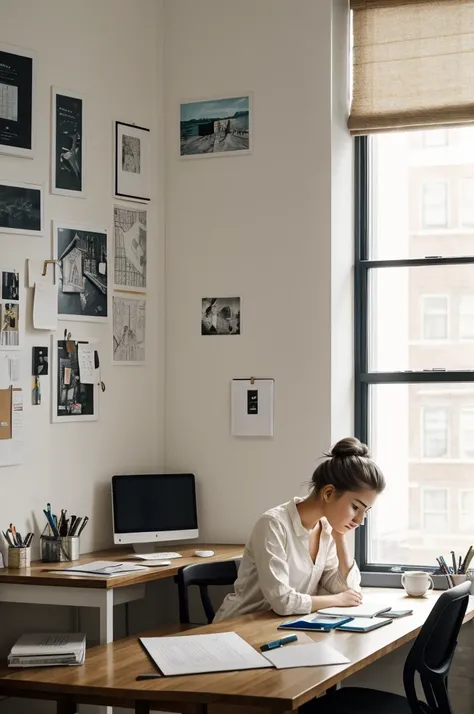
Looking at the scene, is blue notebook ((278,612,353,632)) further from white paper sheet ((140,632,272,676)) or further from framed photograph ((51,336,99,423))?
framed photograph ((51,336,99,423))

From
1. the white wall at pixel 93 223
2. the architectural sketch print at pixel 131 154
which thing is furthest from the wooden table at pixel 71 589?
the architectural sketch print at pixel 131 154

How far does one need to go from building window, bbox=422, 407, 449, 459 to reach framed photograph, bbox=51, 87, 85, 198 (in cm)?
169

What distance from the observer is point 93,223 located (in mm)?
4172

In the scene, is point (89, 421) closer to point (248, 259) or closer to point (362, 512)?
point (248, 259)

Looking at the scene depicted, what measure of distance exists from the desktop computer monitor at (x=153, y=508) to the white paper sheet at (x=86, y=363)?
0.41m

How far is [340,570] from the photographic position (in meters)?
3.68

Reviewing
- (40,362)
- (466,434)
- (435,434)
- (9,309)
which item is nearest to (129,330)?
(40,362)

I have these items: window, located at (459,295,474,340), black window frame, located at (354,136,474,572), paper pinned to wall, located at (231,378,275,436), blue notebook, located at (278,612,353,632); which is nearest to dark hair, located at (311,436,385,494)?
blue notebook, located at (278,612,353,632)

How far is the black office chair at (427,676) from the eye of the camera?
3.02 m

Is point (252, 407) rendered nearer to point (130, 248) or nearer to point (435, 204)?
point (130, 248)

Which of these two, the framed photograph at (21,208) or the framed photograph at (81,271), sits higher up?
the framed photograph at (21,208)

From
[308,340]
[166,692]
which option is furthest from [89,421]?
[166,692]

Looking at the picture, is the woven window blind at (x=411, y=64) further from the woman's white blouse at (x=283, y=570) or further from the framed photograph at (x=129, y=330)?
the woman's white blouse at (x=283, y=570)

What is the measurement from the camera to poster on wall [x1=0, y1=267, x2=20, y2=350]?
12.2 ft
